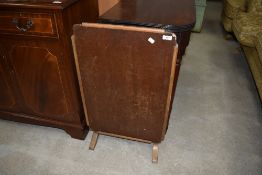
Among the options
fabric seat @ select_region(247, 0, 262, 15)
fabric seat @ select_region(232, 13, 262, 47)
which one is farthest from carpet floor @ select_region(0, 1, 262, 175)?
fabric seat @ select_region(247, 0, 262, 15)

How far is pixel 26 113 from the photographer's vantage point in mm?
1682

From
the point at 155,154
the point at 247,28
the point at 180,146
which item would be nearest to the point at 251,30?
the point at 247,28

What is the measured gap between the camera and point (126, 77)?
1.24 meters

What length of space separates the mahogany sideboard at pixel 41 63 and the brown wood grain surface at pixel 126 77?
0.39 feet

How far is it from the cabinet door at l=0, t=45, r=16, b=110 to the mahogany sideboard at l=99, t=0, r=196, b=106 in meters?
0.68

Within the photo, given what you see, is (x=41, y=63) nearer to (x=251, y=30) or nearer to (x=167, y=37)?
(x=167, y=37)

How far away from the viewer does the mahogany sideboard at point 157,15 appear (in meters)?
1.43

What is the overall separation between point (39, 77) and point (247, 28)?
6.80ft

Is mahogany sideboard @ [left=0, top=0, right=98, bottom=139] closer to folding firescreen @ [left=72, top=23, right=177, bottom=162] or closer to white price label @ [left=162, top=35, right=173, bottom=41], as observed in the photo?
folding firescreen @ [left=72, top=23, right=177, bottom=162]

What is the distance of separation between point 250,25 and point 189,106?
1.17 metres

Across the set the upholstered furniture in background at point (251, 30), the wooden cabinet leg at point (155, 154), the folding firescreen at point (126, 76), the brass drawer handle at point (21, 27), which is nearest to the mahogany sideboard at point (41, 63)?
the brass drawer handle at point (21, 27)

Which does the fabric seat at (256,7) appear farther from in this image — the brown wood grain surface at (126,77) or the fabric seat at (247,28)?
the brown wood grain surface at (126,77)

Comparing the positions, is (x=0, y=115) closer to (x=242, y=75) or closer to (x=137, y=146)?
(x=137, y=146)

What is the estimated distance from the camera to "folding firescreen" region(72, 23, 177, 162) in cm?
110
